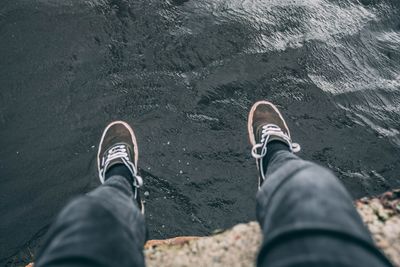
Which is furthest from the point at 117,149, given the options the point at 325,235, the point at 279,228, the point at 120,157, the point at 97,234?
the point at 325,235

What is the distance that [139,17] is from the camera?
2.46m

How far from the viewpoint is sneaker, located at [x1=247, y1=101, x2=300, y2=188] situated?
6.86 feet

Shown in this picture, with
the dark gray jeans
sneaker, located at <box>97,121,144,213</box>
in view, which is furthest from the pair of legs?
sneaker, located at <box>97,121,144,213</box>

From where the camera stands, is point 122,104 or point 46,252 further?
point 122,104

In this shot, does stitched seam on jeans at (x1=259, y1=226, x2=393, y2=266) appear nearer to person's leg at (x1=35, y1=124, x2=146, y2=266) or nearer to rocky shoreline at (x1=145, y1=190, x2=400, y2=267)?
person's leg at (x1=35, y1=124, x2=146, y2=266)

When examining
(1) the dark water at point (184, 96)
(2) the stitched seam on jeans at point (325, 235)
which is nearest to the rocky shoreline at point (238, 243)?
(1) the dark water at point (184, 96)

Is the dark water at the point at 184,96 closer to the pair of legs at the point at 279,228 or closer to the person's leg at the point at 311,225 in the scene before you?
the pair of legs at the point at 279,228

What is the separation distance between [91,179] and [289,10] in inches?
72.9

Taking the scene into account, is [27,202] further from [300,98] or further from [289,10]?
[289,10]

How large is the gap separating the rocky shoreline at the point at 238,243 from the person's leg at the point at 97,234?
1.40ft

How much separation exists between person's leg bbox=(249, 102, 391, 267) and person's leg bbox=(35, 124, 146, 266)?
1.48ft

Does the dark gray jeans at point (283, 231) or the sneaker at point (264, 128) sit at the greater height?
the dark gray jeans at point (283, 231)

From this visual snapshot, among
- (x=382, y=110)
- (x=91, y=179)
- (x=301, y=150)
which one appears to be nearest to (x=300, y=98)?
(x=301, y=150)

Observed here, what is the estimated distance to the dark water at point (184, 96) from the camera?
2.15m
